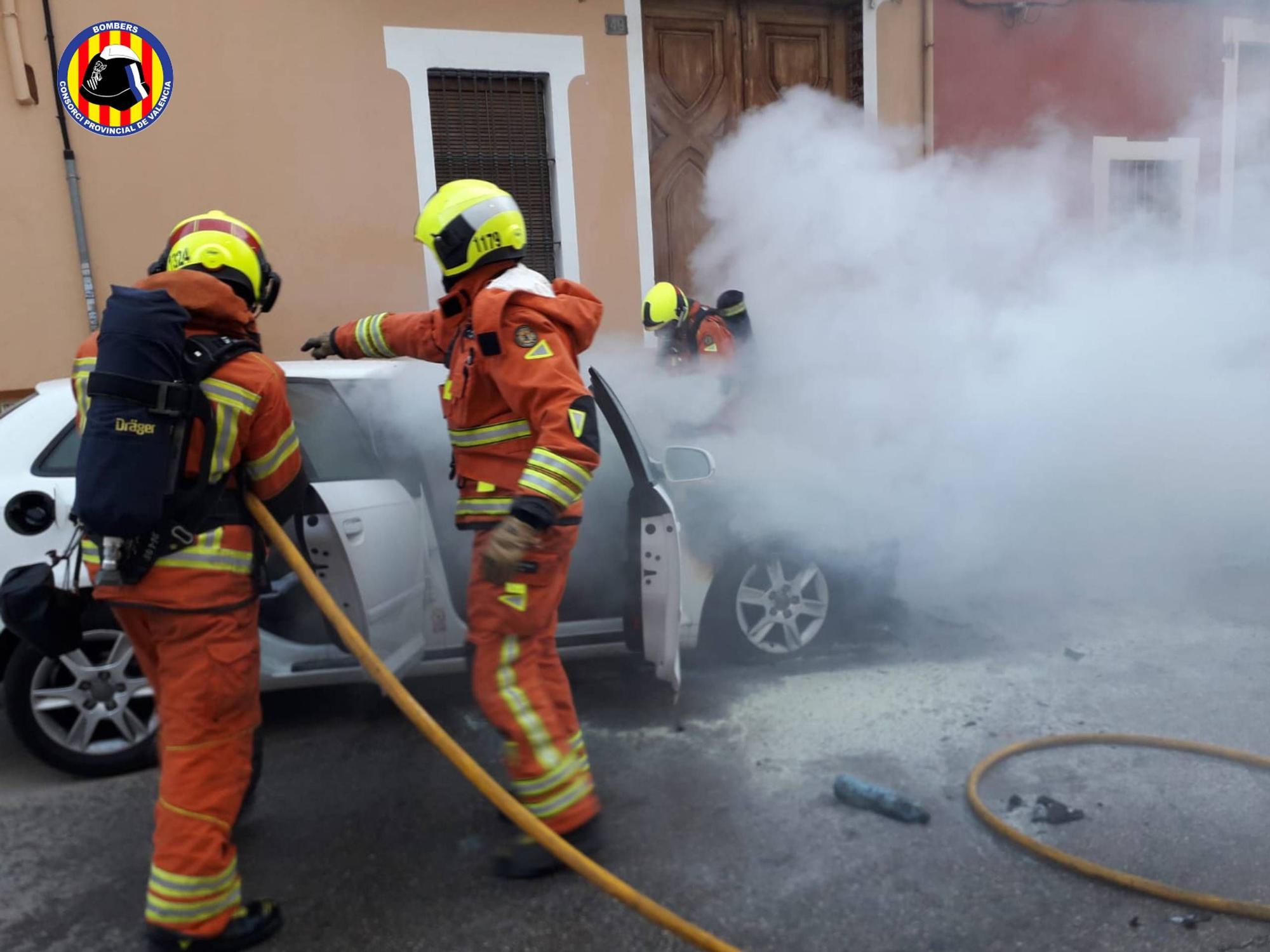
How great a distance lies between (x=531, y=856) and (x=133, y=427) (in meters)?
1.57

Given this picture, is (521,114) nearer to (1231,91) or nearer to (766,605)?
(766,605)

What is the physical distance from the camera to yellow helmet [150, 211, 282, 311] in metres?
2.79

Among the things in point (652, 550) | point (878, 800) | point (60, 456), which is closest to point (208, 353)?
point (60, 456)

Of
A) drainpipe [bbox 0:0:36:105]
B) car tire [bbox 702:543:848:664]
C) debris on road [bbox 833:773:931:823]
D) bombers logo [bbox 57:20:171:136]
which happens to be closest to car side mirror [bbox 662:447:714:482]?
car tire [bbox 702:543:848:664]

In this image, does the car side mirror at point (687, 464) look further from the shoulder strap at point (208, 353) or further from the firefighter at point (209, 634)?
the shoulder strap at point (208, 353)

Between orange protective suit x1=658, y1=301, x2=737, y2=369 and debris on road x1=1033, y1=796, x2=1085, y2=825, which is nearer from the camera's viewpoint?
debris on road x1=1033, y1=796, x2=1085, y2=825

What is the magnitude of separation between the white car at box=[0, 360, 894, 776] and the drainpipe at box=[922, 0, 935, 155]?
6.08 meters

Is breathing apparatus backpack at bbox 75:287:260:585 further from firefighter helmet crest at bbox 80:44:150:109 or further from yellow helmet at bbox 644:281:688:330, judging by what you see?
firefighter helmet crest at bbox 80:44:150:109

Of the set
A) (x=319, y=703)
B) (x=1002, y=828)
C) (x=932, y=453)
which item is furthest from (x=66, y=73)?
(x=1002, y=828)

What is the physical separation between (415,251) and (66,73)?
239 centimetres

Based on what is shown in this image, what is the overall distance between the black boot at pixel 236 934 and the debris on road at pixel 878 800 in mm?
1735

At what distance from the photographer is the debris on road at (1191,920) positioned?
2.60 m

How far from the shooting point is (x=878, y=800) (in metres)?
3.23

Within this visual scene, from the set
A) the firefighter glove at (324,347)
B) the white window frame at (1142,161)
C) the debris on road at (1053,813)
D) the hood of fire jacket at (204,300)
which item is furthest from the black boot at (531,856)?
the white window frame at (1142,161)
